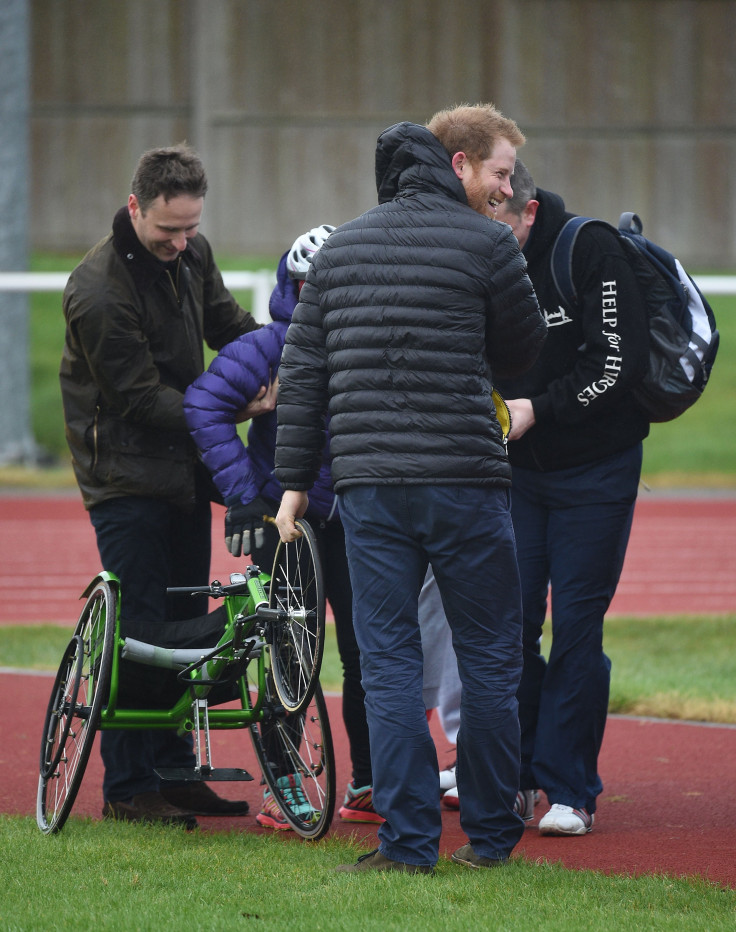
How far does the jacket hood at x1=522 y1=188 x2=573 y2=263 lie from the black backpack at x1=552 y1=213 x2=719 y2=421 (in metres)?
0.03

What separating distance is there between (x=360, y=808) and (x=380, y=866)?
924 millimetres

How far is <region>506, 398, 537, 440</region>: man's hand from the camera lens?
4.55 metres

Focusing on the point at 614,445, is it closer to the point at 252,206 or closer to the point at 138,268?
the point at 138,268

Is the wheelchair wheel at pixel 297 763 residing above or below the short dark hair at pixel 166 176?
below

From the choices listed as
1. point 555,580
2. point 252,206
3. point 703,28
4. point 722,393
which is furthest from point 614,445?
point 703,28

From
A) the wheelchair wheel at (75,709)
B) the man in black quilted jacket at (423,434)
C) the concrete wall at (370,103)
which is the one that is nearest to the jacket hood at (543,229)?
the man in black quilted jacket at (423,434)

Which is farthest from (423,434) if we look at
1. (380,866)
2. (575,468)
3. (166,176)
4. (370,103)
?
(370,103)

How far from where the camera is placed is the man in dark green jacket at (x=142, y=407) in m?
4.68

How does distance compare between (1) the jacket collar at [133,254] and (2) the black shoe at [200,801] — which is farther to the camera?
(2) the black shoe at [200,801]

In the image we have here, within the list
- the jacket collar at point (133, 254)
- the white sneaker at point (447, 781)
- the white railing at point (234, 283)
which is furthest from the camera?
the white railing at point (234, 283)

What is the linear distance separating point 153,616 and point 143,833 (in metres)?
0.73

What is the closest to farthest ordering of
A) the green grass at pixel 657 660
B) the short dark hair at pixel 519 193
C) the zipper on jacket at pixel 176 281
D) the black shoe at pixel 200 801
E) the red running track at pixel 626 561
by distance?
the short dark hair at pixel 519 193
the zipper on jacket at pixel 176 281
the black shoe at pixel 200 801
the green grass at pixel 657 660
the red running track at pixel 626 561

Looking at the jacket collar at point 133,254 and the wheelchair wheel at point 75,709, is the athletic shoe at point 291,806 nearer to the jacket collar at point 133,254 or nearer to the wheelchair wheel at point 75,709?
the wheelchair wheel at point 75,709

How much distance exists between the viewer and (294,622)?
4.32 m
